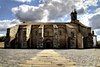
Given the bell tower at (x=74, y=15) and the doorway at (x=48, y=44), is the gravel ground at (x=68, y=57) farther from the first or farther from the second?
the bell tower at (x=74, y=15)

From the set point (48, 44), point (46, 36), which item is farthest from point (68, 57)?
point (46, 36)

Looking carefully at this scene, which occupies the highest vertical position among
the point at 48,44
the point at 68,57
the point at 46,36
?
the point at 46,36

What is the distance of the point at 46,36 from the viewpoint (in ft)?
207

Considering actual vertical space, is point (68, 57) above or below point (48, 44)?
below

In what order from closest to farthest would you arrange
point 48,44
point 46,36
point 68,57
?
point 68,57 → point 48,44 → point 46,36

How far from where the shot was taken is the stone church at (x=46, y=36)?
6112 centimetres

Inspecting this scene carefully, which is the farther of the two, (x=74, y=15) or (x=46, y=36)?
(x=74, y=15)

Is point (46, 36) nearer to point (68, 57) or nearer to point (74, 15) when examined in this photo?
point (74, 15)

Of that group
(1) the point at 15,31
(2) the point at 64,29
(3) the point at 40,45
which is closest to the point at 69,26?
(2) the point at 64,29

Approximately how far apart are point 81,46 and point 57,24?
10616mm

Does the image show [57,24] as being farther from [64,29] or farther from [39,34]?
[39,34]

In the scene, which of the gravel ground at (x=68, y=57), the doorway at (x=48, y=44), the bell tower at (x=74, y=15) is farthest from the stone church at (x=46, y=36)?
the gravel ground at (x=68, y=57)

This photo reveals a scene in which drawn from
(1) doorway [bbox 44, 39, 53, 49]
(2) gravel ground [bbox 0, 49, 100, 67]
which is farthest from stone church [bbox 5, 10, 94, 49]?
(2) gravel ground [bbox 0, 49, 100, 67]

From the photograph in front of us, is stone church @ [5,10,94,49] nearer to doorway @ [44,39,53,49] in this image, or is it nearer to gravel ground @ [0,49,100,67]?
doorway @ [44,39,53,49]
